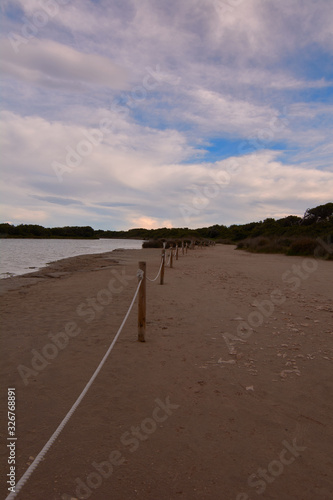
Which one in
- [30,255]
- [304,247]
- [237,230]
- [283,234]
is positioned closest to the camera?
[304,247]

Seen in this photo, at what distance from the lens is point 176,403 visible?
11.5 ft

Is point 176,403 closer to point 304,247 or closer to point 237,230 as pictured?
point 304,247

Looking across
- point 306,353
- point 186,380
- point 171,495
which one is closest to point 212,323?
point 306,353

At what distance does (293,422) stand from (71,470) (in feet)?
6.64

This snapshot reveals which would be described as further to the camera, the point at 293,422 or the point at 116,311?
the point at 116,311

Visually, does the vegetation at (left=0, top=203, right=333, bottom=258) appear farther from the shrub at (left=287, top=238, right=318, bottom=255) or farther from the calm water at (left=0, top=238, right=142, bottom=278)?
the calm water at (left=0, top=238, right=142, bottom=278)

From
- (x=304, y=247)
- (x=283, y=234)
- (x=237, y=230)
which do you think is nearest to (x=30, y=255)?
(x=304, y=247)

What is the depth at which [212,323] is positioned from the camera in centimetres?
646

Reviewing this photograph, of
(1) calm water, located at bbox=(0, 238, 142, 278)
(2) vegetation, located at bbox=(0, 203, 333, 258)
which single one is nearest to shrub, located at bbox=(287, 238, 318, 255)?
(2) vegetation, located at bbox=(0, 203, 333, 258)

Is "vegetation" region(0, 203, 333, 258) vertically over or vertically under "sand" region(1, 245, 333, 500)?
over

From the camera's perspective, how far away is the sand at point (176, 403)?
247cm

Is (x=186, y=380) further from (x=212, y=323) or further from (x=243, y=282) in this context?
(x=243, y=282)

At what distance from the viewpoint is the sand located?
247cm

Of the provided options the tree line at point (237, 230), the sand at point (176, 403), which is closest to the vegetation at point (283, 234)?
the tree line at point (237, 230)
